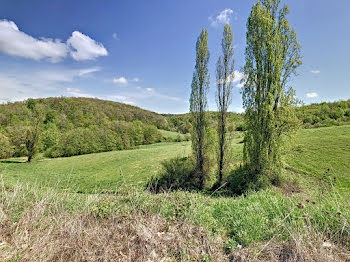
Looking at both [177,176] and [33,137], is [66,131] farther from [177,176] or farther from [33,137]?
[177,176]

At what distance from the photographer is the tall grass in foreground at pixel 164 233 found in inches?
96.5

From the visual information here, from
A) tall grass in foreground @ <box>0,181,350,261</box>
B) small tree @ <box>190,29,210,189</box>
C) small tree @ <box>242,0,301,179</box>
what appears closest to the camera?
tall grass in foreground @ <box>0,181,350,261</box>

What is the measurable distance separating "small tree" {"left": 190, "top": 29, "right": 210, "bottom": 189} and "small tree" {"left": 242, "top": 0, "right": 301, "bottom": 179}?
3.27m

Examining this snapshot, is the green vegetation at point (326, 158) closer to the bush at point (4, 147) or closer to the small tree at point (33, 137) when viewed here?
the small tree at point (33, 137)

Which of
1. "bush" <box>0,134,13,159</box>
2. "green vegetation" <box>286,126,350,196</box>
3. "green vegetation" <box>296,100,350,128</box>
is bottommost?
"bush" <box>0,134,13,159</box>

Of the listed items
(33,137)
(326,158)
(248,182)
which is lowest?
(248,182)

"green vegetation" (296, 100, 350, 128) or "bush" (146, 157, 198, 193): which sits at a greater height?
"green vegetation" (296, 100, 350, 128)

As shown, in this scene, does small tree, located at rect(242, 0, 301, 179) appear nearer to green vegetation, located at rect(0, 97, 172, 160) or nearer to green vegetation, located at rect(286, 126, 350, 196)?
green vegetation, located at rect(286, 126, 350, 196)

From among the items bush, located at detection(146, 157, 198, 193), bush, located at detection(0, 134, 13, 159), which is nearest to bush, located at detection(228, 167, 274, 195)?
bush, located at detection(146, 157, 198, 193)

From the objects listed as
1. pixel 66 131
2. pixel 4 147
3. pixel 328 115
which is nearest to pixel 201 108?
pixel 328 115

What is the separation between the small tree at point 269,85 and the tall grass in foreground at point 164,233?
5339 mm

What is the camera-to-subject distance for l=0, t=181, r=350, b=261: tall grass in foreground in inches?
96.5

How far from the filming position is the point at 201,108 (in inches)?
452

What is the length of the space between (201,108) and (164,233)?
9.49 metres
